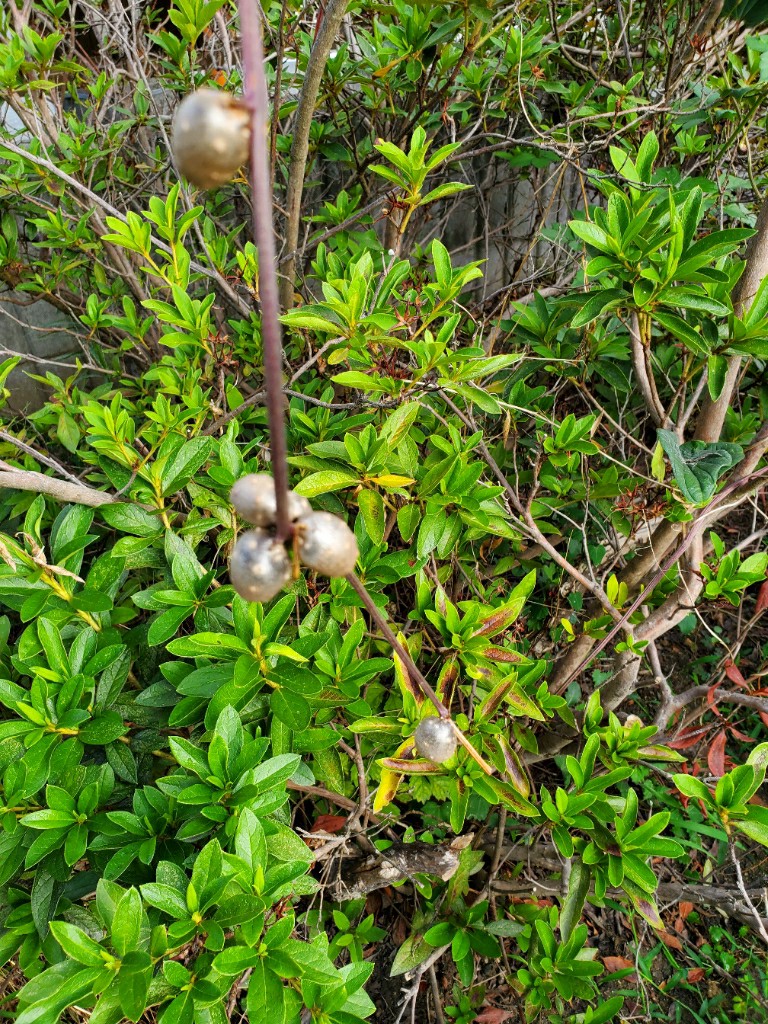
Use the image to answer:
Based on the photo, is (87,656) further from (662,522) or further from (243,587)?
(662,522)

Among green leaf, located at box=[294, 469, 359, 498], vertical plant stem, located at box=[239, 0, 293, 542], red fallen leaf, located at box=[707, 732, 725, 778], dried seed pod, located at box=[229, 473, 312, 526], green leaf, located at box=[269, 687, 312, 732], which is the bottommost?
red fallen leaf, located at box=[707, 732, 725, 778]

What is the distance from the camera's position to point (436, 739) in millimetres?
737

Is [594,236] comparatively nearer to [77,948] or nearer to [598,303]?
[598,303]

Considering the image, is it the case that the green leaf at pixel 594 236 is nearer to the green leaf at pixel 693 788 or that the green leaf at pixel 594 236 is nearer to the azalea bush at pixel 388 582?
the azalea bush at pixel 388 582

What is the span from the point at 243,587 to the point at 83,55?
3.43 metres

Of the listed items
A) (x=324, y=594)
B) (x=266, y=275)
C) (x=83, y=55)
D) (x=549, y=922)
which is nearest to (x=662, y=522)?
(x=324, y=594)

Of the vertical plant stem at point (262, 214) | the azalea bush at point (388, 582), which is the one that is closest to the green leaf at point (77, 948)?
the azalea bush at point (388, 582)

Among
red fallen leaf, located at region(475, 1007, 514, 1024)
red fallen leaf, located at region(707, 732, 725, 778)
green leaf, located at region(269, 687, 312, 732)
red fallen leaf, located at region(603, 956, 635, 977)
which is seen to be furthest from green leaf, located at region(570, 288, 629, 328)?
red fallen leaf, located at region(603, 956, 635, 977)

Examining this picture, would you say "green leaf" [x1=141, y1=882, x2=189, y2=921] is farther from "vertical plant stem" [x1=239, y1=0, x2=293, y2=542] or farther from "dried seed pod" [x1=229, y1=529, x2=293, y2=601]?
"vertical plant stem" [x1=239, y1=0, x2=293, y2=542]

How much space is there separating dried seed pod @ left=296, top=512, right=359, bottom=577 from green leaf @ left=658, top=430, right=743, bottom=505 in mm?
1172

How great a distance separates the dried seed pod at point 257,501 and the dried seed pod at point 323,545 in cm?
2

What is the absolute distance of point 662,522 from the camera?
6.04 feet

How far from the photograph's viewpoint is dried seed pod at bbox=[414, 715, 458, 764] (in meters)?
0.74

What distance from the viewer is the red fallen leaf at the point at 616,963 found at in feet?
7.14
